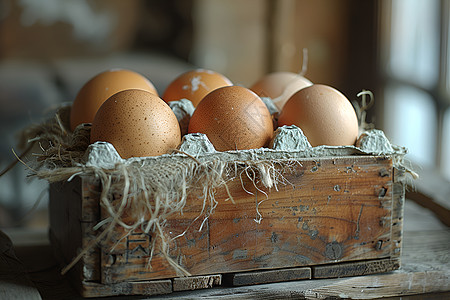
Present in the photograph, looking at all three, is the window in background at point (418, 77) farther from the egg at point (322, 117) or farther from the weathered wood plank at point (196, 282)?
the weathered wood plank at point (196, 282)

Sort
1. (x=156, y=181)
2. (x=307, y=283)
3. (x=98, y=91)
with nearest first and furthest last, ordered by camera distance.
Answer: (x=156, y=181) < (x=307, y=283) < (x=98, y=91)

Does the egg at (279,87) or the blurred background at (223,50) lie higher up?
the egg at (279,87)

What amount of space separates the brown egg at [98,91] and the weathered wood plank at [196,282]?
0.37 meters

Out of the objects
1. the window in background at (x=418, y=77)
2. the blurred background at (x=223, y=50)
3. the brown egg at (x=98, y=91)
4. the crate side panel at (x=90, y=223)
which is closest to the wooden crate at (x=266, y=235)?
the crate side panel at (x=90, y=223)

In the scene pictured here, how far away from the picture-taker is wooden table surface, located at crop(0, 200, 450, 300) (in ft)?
2.69

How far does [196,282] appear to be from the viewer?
0.82 metres

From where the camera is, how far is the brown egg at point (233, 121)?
86cm

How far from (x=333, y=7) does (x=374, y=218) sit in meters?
2.60

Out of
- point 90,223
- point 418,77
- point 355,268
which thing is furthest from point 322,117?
point 418,77

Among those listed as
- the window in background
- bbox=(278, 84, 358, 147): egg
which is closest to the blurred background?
the window in background

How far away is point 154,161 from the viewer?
2.58 ft

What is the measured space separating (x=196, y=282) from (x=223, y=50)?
217cm

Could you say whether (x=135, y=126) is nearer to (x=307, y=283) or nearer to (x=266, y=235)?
(x=266, y=235)

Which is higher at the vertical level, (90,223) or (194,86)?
(194,86)
